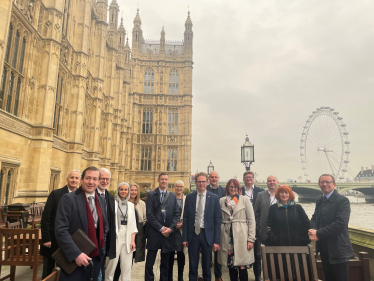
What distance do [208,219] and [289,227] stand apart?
4.18 feet

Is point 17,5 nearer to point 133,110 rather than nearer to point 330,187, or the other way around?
point 330,187

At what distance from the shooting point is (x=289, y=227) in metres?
4.12

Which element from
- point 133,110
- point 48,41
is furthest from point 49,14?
point 133,110

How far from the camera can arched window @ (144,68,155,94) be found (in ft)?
137

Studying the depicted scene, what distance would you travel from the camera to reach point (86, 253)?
2.86m

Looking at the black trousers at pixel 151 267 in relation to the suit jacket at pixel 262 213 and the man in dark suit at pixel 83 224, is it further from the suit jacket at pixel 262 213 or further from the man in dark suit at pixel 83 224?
the suit jacket at pixel 262 213

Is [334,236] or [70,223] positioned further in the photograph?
[334,236]

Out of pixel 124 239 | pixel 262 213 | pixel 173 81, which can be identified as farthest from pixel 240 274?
pixel 173 81

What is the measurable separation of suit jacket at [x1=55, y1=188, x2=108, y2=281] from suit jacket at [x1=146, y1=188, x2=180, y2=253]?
1.81 meters

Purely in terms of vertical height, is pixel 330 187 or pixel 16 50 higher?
pixel 16 50

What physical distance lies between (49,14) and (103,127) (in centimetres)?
1216

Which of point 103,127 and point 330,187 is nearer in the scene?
point 330,187

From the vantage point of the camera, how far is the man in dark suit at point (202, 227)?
14.3ft

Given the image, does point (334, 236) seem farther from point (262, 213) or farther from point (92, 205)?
point (92, 205)
